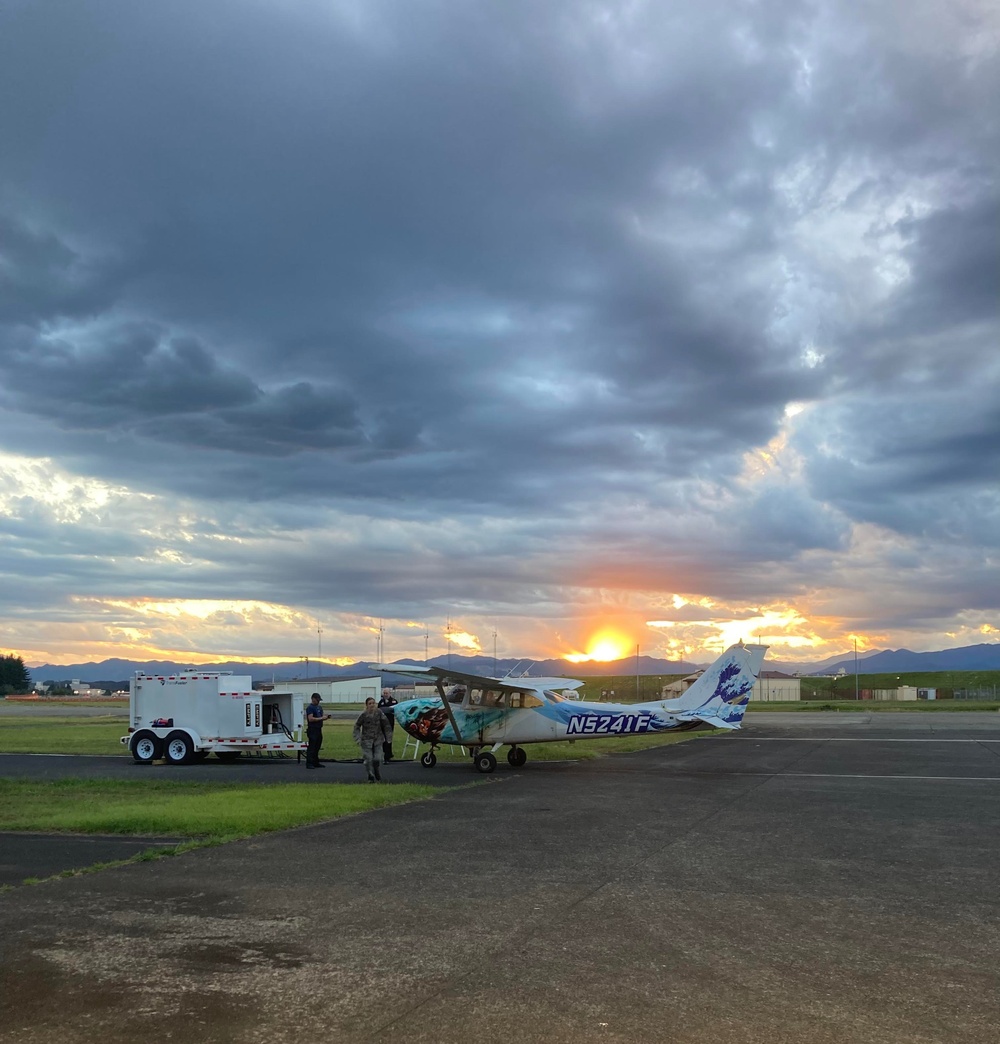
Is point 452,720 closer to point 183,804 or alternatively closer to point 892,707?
point 183,804

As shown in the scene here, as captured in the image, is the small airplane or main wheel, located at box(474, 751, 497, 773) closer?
main wheel, located at box(474, 751, 497, 773)

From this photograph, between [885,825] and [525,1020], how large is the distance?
10.2m

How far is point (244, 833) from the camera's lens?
1276 centimetres

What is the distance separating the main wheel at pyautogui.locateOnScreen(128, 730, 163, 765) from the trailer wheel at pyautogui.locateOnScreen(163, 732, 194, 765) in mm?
212

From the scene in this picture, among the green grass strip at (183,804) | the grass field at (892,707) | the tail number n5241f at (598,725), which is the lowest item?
the grass field at (892,707)

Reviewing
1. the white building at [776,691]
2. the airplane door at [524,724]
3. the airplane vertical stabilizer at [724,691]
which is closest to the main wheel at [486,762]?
the airplane door at [524,724]

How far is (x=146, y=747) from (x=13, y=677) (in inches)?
6908

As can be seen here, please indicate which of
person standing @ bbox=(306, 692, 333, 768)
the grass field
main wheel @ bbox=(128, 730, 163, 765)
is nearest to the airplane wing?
person standing @ bbox=(306, 692, 333, 768)

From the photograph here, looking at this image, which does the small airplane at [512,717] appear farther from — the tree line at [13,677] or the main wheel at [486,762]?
the tree line at [13,677]

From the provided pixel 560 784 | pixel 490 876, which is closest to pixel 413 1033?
pixel 490 876

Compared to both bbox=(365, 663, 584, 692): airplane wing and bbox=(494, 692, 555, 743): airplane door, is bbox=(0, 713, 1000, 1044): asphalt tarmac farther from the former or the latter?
bbox=(494, 692, 555, 743): airplane door

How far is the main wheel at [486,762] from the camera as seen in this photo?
75.4 ft

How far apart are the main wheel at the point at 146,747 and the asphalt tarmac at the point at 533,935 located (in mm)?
15640

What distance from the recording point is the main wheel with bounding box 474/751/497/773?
22969mm
